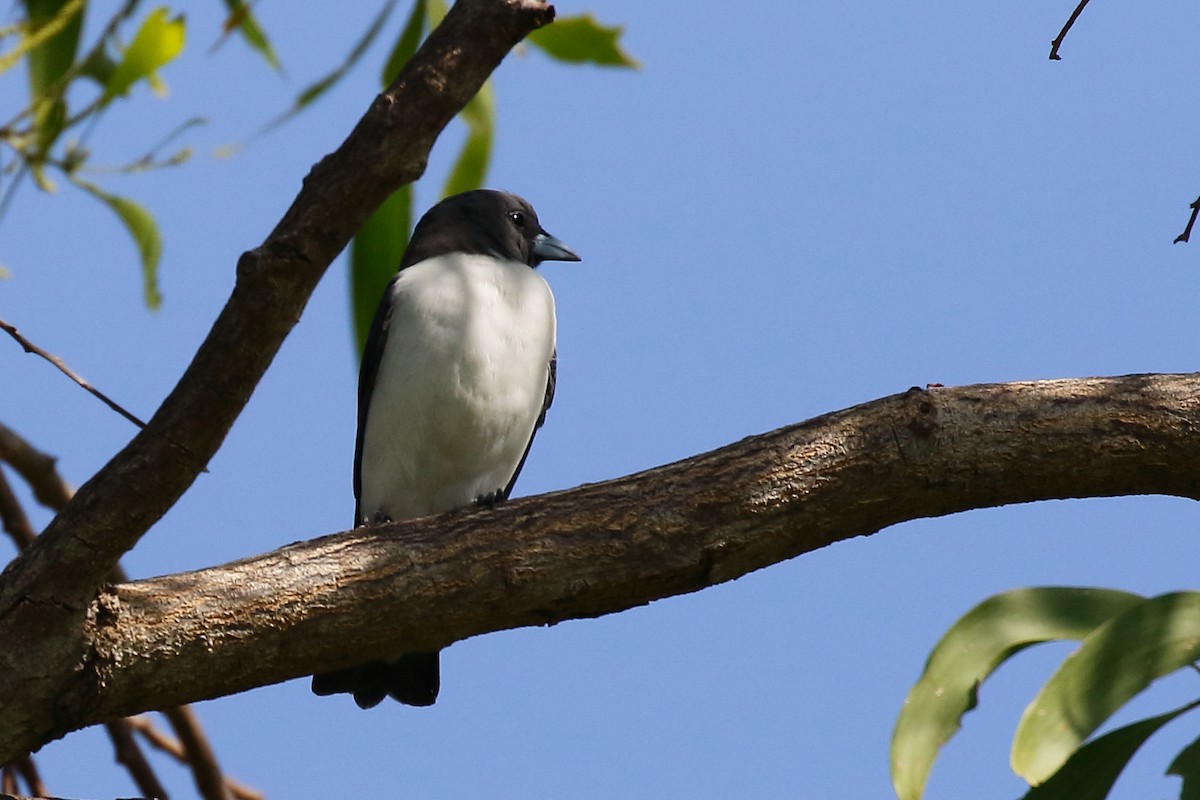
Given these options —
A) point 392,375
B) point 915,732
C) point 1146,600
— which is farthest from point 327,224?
point 392,375

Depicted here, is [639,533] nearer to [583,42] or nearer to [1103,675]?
[1103,675]

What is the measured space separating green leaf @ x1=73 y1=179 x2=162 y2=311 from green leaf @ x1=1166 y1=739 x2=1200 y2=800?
3.21 meters

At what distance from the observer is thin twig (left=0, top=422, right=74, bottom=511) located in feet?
13.8

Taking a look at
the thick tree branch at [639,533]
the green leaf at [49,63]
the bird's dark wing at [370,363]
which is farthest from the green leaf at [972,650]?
the green leaf at [49,63]

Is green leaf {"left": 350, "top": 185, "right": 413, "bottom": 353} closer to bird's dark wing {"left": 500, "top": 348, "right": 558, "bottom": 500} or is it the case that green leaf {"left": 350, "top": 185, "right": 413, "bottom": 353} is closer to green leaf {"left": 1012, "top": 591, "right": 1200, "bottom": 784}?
bird's dark wing {"left": 500, "top": 348, "right": 558, "bottom": 500}

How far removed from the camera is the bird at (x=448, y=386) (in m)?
4.83

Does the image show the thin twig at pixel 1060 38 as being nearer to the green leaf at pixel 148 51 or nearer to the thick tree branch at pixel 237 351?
the thick tree branch at pixel 237 351

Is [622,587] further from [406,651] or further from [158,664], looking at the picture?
[158,664]

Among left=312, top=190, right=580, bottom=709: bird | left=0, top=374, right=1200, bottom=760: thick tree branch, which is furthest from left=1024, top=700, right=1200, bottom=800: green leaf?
left=312, top=190, right=580, bottom=709: bird

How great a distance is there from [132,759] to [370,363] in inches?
59.5

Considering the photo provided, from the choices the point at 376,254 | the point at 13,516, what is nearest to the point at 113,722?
the point at 13,516

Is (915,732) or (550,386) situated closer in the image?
(915,732)

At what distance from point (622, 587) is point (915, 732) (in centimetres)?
68

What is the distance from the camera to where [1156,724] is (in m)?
2.91
